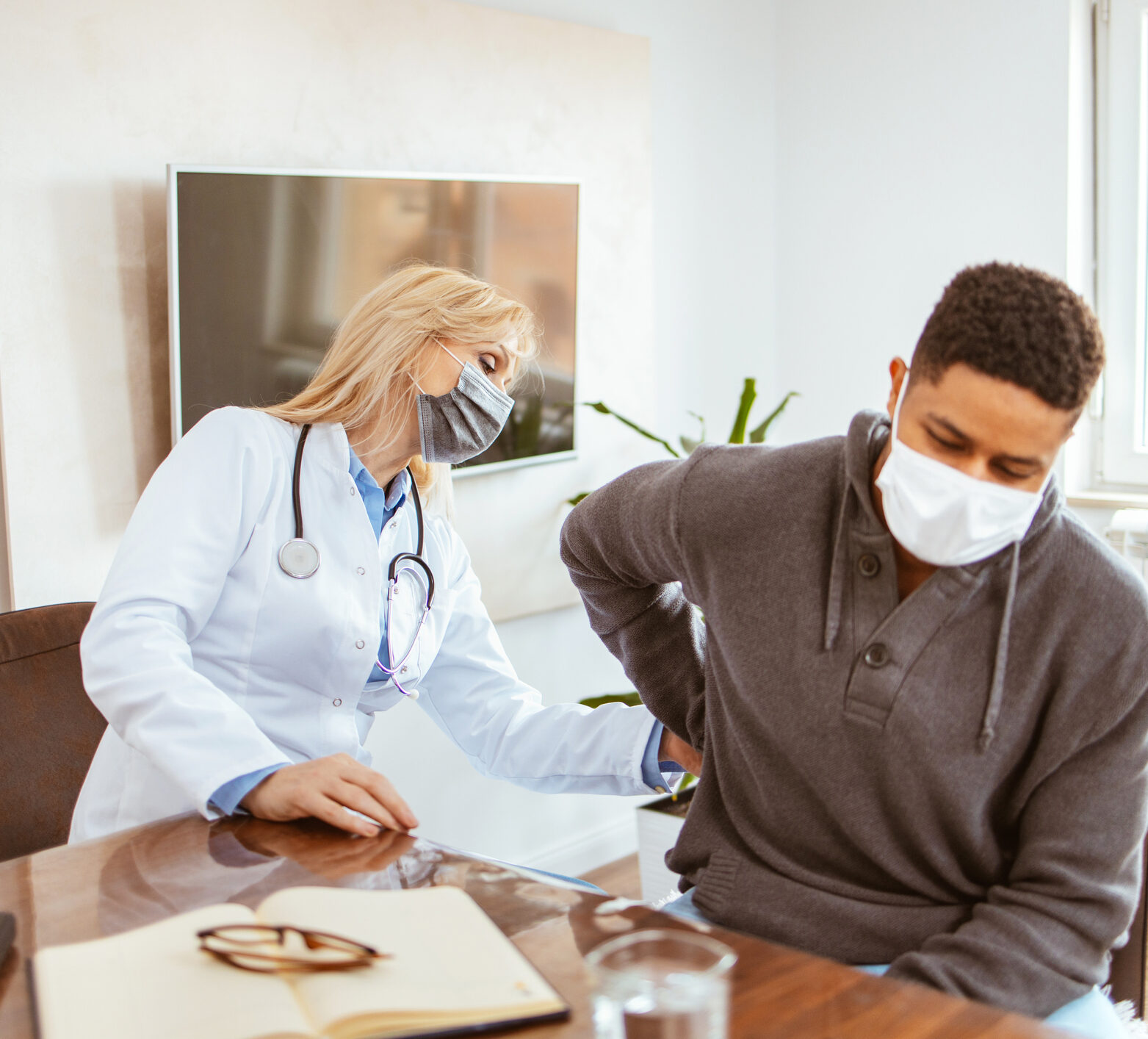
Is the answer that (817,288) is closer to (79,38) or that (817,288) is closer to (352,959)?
(79,38)

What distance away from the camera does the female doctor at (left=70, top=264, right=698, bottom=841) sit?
123cm

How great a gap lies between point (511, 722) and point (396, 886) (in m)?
0.64

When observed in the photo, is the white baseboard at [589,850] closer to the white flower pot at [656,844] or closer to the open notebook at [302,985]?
the white flower pot at [656,844]

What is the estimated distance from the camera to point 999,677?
1.03 meters

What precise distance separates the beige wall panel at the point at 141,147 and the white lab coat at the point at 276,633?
56 centimetres

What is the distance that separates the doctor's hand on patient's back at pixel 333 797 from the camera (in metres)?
1.10

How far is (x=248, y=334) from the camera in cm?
215

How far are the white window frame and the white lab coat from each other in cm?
214

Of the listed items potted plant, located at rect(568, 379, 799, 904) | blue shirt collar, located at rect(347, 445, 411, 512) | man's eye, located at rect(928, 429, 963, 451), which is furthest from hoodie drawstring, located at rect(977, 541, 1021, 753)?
potted plant, located at rect(568, 379, 799, 904)

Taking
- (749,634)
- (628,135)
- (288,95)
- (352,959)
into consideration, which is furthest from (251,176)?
(352,959)

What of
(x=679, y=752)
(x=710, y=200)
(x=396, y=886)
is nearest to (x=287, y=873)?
(x=396, y=886)

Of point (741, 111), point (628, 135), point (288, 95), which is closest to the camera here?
point (288, 95)

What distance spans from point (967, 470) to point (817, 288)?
8.59 ft

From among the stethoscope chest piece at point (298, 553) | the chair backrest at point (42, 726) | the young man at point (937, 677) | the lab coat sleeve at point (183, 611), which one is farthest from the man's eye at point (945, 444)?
the chair backrest at point (42, 726)
